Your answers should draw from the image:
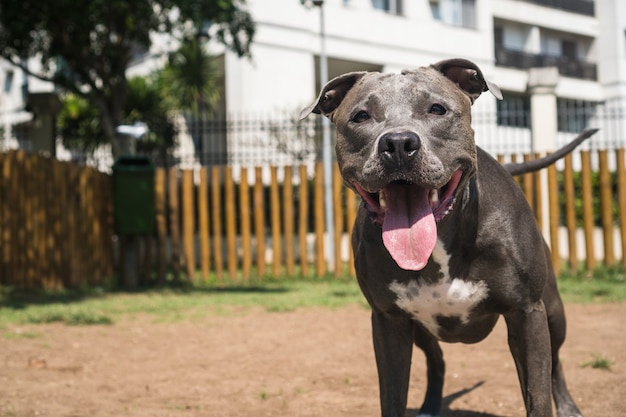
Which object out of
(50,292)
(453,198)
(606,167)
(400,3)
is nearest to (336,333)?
(453,198)

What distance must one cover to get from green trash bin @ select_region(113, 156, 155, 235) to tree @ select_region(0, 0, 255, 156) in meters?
3.00

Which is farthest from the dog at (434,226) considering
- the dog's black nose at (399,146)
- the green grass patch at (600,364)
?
the green grass patch at (600,364)

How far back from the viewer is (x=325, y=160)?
36.3ft

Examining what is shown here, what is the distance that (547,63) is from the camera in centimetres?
2934

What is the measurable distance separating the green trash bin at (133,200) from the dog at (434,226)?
7.58 meters

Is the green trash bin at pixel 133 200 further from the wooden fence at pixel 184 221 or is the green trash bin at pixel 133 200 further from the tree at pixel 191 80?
the tree at pixel 191 80

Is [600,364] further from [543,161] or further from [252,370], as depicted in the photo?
[252,370]

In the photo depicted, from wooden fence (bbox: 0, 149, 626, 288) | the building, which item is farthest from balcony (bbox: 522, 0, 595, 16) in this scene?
wooden fence (bbox: 0, 149, 626, 288)

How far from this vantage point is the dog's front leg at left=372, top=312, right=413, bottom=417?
3104 millimetres

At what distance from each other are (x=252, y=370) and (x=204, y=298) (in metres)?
3.98

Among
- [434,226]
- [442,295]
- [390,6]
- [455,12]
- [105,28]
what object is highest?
[455,12]

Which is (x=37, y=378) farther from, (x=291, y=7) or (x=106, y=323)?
(x=291, y=7)

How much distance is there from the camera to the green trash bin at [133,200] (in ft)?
34.1

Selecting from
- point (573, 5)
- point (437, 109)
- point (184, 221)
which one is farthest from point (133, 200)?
point (573, 5)
